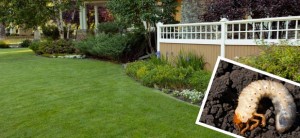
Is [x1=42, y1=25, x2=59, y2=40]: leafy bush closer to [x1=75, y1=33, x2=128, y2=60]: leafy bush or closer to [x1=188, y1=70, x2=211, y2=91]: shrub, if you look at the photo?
[x1=75, y1=33, x2=128, y2=60]: leafy bush

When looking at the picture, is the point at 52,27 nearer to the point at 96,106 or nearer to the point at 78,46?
the point at 78,46

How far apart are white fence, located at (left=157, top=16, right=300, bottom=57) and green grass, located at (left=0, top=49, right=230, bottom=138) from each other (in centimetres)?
191

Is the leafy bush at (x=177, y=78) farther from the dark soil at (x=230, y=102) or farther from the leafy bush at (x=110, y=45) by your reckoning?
the dark soil at (x=230, y=102)

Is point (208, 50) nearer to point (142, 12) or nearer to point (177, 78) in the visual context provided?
point (177, 78)

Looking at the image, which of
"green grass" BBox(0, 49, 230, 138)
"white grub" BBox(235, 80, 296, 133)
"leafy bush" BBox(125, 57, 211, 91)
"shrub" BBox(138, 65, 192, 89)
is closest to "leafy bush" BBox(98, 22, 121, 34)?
"green grass" BBox(0, 49, 230, 138)

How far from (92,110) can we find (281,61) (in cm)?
314

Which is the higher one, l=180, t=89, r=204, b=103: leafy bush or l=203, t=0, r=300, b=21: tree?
l=203, t=0, r=300, b=21: tree

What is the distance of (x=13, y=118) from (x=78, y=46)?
10.4m

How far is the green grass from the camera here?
4344 millimetres

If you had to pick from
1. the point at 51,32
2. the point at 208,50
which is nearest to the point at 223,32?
the point at 208,50

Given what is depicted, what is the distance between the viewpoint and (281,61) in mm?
4812

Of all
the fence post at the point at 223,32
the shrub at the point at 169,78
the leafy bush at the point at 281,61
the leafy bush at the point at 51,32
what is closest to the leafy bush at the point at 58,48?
the leafy bush at the point at 51,32

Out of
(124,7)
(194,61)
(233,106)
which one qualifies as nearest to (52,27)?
(124,7)

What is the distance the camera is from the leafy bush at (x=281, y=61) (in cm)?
467
